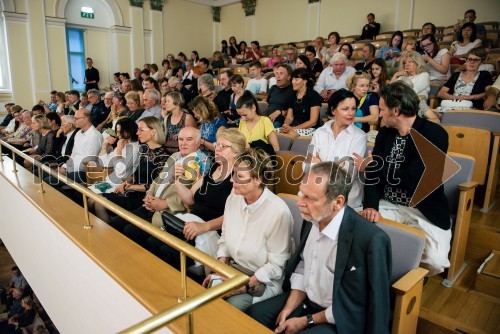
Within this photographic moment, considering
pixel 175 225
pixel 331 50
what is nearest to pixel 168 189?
pixel 175 225

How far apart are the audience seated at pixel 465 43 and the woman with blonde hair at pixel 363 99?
2.26 m

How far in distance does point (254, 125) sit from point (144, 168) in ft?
3.05

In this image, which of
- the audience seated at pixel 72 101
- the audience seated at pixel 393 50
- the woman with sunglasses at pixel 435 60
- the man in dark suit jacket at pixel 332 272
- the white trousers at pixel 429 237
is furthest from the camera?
the audience seated at pixel 72 101

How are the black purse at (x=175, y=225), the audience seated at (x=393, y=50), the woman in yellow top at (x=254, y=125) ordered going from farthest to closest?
1. the audience seated at (x=393, y=50)
2. the woman in yellow top at (x=254, y=125)
3. the black purse at (x=175, y=225)

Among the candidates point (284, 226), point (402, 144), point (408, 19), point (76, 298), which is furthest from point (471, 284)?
point (408, 19)

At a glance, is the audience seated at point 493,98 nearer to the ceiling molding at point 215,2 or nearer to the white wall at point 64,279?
the white wall at point 64,279

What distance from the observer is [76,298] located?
6.73 ft

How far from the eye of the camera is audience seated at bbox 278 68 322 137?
3.48 metres

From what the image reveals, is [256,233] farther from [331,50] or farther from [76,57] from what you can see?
[76,57]

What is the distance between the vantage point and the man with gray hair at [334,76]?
4195mm

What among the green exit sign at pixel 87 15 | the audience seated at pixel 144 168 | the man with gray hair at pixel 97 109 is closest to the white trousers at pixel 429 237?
the audience seated at pixel 144 168

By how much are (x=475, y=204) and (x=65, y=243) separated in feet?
9.28

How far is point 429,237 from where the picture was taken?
186 cm

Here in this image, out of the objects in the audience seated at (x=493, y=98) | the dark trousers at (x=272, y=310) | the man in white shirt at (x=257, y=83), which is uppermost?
the man in white shirt at (x=257, y=83)
